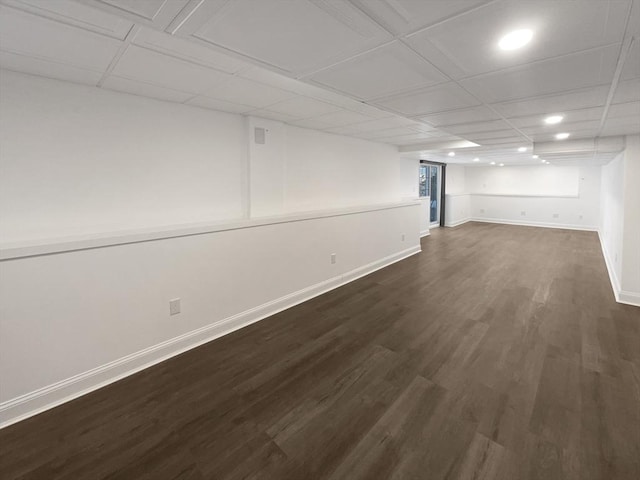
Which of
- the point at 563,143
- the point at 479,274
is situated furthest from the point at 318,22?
the point at 563,143

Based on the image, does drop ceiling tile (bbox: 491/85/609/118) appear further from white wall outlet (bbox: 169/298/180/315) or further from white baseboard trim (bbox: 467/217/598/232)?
white baseboard trim (bbox: 467/217/598/232)

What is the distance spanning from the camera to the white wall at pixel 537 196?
9.86 m

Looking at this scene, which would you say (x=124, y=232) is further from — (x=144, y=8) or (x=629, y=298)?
(x=629, y=298)

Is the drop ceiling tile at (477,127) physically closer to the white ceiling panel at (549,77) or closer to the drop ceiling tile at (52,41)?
the white ceiling panel at (549,77)

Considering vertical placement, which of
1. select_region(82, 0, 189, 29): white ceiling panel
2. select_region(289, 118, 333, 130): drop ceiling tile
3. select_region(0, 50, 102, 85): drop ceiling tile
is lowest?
select_region(82, 0, 189, 29): white ceiling panel

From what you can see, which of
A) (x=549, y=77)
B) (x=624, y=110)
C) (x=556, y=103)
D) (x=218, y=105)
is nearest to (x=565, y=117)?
(x=624, y=110)

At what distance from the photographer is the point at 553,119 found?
3.29 metres

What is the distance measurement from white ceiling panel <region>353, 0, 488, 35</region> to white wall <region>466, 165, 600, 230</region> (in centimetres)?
1171

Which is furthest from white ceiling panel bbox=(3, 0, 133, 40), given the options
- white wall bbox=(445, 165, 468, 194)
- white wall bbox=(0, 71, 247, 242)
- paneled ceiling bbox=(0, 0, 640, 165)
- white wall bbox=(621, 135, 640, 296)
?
white wall bbox=(445, 165, 468, 194)

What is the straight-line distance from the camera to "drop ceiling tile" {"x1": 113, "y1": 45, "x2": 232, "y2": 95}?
1.91 metres

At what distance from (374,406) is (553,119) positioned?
3490 millimetres

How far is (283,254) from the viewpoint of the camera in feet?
12.5

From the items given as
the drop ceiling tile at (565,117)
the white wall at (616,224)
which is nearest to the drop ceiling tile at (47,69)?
the drop ceiling tile at (565,117)

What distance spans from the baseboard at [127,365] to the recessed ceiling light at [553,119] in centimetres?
343
